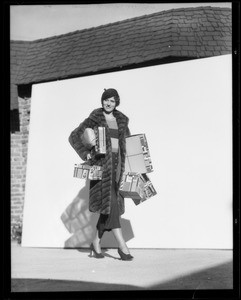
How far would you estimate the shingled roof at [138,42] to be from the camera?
6574 mm

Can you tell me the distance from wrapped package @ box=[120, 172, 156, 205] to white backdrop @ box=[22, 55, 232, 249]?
242 millimetres

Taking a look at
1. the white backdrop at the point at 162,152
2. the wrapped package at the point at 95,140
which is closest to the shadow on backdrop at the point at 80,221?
the white backdrop at the point at 162,152

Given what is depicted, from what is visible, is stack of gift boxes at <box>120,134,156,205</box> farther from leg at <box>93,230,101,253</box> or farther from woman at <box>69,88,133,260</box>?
leg at <box>93,230,101,253</box>

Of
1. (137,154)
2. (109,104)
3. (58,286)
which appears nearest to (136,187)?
(137,154)

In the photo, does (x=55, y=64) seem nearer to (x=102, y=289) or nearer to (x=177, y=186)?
(x=177, y=186)

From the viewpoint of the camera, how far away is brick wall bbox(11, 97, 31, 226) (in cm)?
696

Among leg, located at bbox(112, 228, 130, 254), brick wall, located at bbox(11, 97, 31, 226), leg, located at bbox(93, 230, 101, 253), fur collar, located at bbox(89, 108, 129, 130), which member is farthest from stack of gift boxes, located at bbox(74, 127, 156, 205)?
brick wall, located at bbox(11, 97, 31, 226)

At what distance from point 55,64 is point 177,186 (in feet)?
6.47

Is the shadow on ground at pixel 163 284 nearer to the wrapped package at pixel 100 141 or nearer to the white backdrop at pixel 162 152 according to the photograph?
the white backdrop at pixel 162 152
